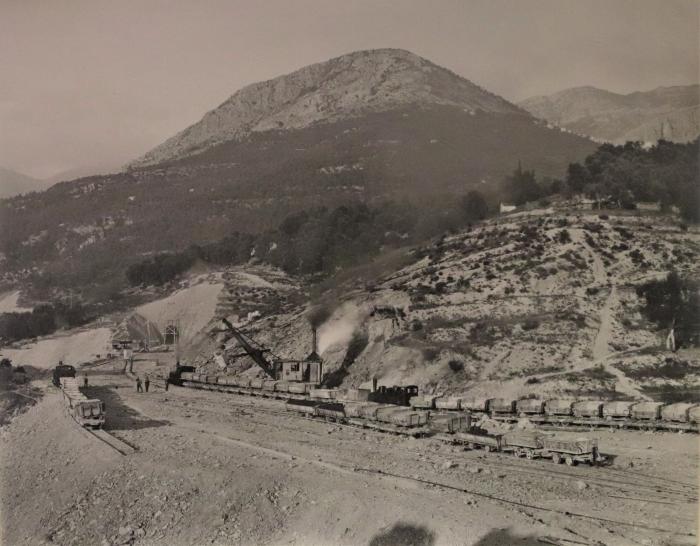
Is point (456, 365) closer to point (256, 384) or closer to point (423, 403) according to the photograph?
point (423, 403)

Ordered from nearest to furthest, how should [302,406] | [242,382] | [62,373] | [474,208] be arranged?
[302,406]
[242,382]
[62,373]
[474,208]

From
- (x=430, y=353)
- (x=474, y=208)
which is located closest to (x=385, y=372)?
(x=430, y=353)

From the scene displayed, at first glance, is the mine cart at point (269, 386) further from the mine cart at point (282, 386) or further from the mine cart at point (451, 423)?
the mine cart at point (451, 423)

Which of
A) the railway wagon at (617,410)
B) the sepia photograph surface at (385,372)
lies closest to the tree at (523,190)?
the sepia photograph surface at (385,372)

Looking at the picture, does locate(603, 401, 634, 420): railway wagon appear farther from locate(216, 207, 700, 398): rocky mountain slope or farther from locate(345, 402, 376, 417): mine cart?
locate(216, 207, 700, 398): rocky mountain slope

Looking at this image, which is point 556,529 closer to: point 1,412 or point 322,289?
point 1,412

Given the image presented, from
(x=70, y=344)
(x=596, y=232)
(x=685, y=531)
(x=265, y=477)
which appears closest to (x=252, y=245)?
(x=70, y=344)

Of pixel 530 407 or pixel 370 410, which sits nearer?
pixel 370 410
